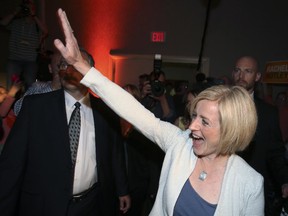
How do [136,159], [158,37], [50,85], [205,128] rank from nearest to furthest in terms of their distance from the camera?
1. [205,128]
2. [50,85]
3. [136,159]
4. [158,37]

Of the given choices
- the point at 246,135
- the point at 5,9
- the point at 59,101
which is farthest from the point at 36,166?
the point at 5,9

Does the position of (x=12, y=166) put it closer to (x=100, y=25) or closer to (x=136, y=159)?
(x=136, y=159)

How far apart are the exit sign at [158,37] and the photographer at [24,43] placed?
3064 millimetres

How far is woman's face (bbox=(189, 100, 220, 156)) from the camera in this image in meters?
1.37

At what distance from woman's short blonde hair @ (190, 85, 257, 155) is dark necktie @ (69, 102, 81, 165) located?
33.0 inches

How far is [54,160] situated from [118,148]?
1.75 ft

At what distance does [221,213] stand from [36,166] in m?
1.14

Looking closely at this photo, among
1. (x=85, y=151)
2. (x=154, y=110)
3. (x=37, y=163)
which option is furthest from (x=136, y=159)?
(x=37, y=163)

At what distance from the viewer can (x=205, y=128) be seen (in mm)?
1372

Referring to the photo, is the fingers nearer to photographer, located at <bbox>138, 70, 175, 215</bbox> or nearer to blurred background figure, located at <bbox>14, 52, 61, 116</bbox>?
blurred background figure, located at <bbox>14, 52, 61, 116</bbox>

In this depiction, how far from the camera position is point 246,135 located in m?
1.41

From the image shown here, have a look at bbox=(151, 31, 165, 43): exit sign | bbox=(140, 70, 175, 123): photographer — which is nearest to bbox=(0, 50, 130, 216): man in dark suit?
bbox=(140, 70, 175, 123): photographer

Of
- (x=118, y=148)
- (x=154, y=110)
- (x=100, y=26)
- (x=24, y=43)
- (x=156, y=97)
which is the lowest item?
(x=118, y=148)

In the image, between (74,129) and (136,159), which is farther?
(136,159)
